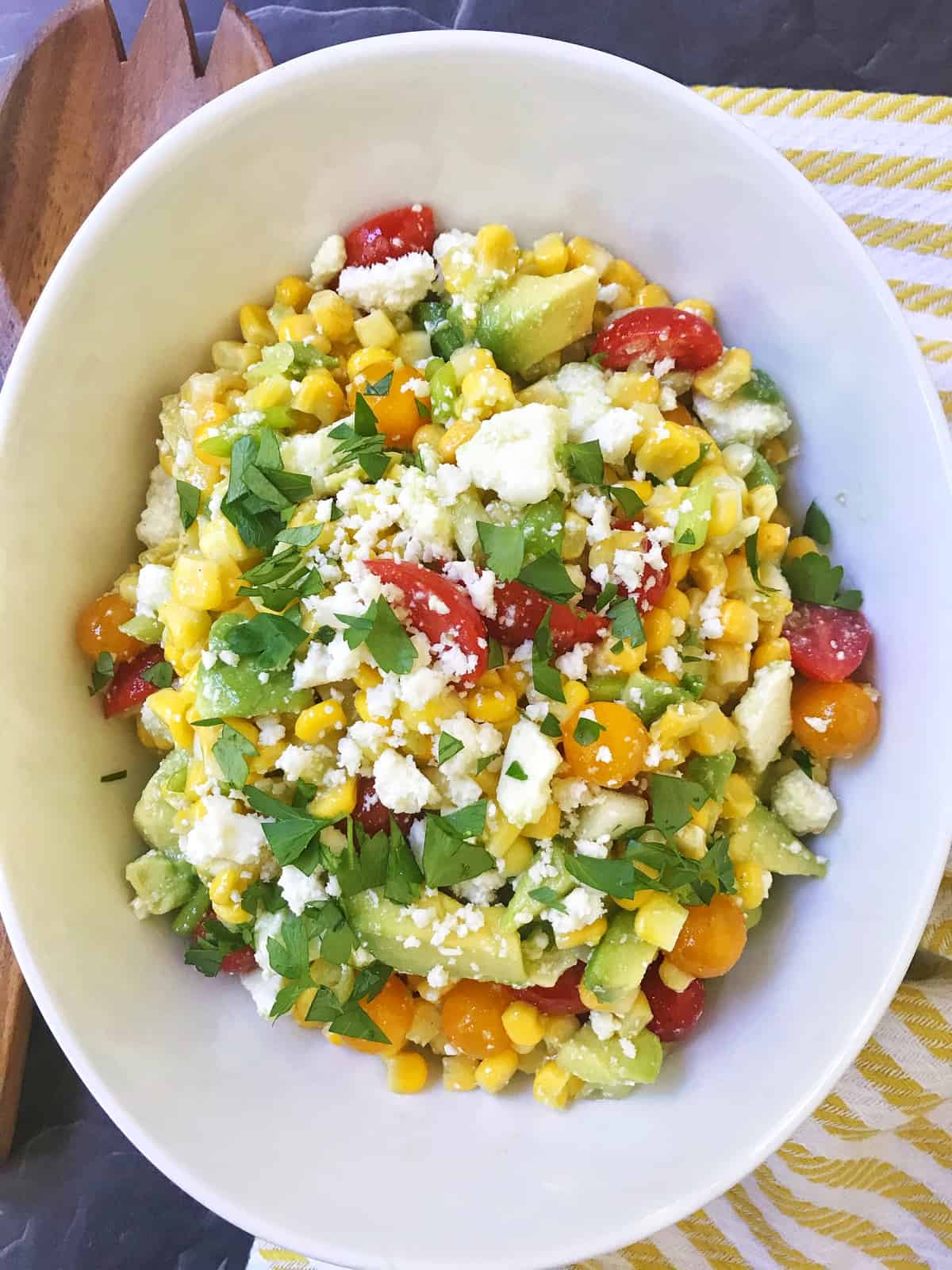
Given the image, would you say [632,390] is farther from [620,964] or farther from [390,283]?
[620,964]

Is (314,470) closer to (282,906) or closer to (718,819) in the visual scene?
(282,906)

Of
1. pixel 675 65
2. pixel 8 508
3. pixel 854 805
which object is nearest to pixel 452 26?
pixel 675 65

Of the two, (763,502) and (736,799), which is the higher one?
(763,502)

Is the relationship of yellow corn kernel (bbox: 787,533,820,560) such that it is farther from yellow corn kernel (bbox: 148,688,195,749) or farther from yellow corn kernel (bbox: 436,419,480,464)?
yellow corn kernel (bbox: 148,688,195,749)

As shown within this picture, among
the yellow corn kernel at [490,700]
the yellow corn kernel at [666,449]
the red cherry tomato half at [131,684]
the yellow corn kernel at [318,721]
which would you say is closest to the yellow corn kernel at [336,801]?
the yellow corn kernel at [318,721]

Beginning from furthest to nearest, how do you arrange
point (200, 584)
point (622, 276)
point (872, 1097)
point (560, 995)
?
point (872, 1097) → point (622, 276) → point (560, 995) → point (200, 584)

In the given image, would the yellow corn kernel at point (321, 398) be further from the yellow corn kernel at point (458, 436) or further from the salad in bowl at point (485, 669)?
the yellow corn kernel at point (458, 436)

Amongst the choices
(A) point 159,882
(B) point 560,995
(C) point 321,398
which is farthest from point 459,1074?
(C) point 321,398

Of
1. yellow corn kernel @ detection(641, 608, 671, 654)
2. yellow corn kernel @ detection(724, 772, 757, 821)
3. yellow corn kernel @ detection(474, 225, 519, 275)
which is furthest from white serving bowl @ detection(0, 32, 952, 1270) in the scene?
yellow corn kernel @ detection(641, 608, 671, 654)
